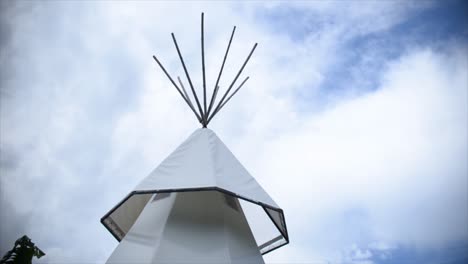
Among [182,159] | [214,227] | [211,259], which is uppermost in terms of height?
[182,159]

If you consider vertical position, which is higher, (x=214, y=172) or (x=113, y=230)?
(x=214, y=172)

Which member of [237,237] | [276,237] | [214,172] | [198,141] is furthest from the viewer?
[276,237]

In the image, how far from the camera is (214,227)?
3.58 metres

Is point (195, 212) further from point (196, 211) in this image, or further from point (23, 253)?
point (23, 253)

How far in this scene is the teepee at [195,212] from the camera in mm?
3207

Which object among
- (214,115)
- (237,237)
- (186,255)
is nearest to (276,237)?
(237,237)

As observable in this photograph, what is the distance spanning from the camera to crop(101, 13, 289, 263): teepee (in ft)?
10.5

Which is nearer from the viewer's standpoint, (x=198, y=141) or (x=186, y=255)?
(x=186, y=255)

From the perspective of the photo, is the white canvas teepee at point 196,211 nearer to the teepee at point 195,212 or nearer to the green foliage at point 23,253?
the teepee at point 195,212

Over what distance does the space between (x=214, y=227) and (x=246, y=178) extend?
0.70m

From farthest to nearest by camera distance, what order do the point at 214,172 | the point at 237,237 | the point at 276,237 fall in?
the point at 276,237 < the point at 237,237 < the point at 214,172

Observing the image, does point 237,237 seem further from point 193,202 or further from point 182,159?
point 182,159

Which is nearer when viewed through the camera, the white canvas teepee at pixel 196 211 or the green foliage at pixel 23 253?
the white canvas teepee at pixel 196 211

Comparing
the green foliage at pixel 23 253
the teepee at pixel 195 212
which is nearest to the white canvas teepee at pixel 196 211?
the teepee at pixel 195 212
